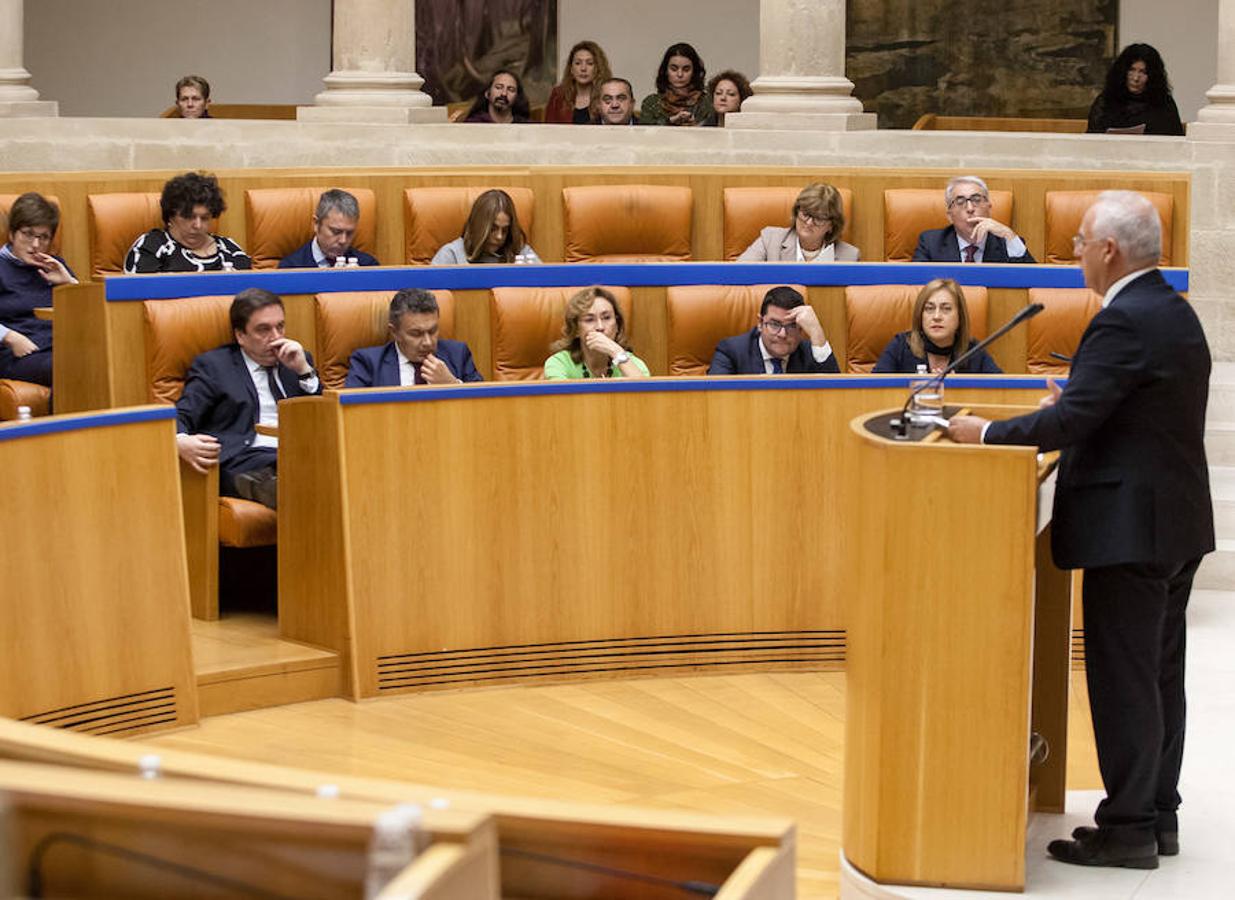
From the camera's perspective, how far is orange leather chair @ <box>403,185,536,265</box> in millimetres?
7078

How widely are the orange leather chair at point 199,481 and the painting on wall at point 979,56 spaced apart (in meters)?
7.89

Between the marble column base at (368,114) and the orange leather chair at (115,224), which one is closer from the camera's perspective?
the orange leather chair at (115,224)

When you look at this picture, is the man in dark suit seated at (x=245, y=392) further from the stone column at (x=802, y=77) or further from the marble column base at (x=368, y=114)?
the stone column at (x=802, y=77)

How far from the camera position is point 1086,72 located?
1241cm

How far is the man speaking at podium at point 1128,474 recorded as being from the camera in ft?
11.5

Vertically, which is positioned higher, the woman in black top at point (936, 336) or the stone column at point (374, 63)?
the stone column at point (374, 63)

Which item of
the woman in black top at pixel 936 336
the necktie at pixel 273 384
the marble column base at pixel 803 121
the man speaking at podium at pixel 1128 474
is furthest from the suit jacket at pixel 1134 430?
the marble column base at pixel 803 121

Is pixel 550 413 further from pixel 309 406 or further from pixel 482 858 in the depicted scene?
pixel 482 858

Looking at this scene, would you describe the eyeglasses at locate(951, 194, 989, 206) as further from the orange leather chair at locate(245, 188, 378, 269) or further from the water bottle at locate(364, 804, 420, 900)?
the water bottle at locate(364, 804, 420, 900)

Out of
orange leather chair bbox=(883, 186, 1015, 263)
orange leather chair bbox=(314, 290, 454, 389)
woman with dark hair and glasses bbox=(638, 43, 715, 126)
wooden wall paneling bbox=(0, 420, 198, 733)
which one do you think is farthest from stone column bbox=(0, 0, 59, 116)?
wooden wall paneling bbox=(0, 420, 198, 733)

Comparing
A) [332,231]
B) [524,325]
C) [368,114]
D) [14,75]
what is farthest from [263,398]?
[14,75]

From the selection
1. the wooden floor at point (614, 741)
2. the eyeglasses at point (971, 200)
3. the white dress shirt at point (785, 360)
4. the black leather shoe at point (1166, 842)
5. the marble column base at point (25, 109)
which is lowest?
the wooden floor at point (614, 741)

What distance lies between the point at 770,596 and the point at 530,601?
2.10 feet

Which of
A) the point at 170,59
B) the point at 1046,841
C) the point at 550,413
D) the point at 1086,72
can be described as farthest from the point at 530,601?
the point at 170,59
